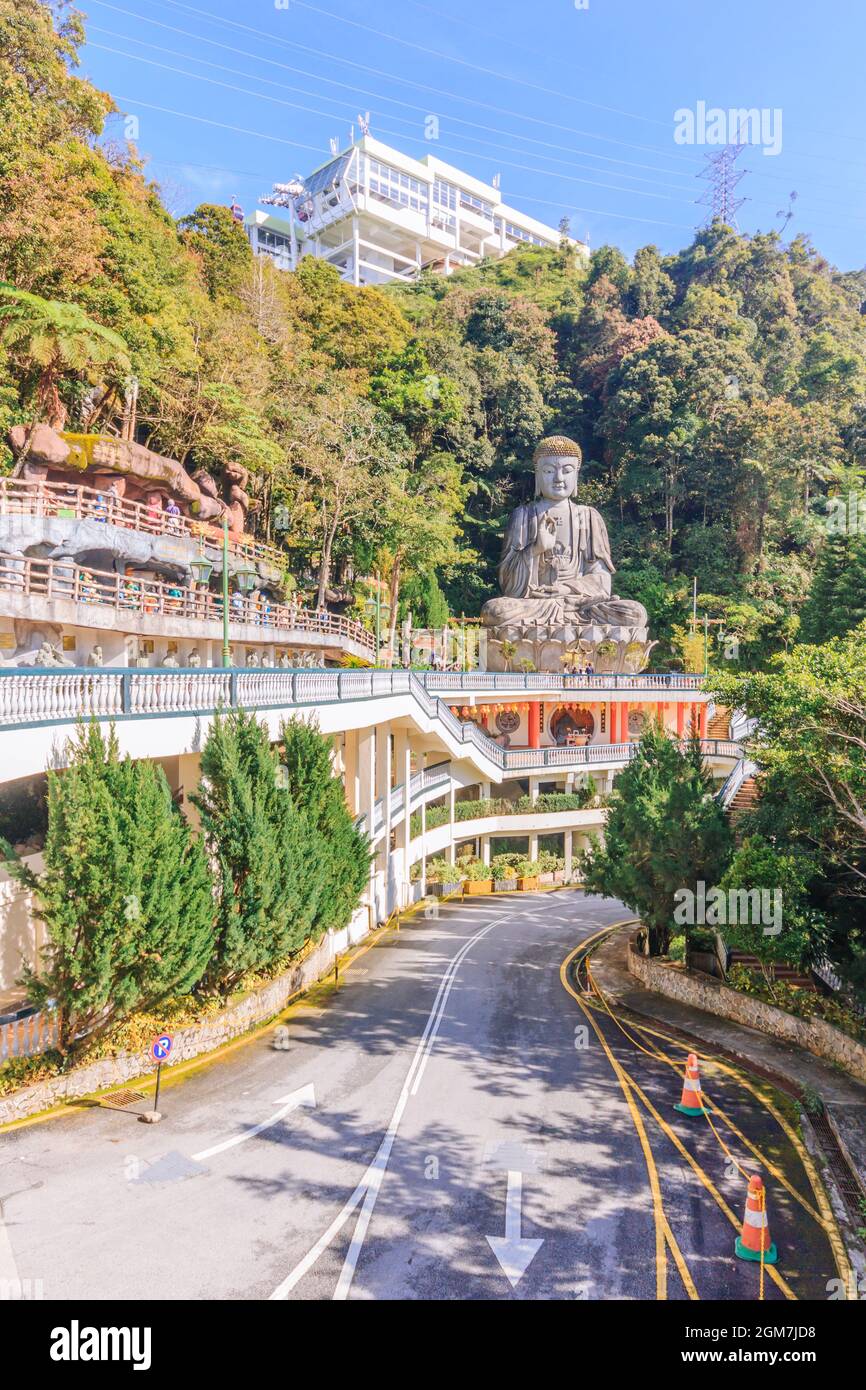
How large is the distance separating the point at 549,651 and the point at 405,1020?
36221mm

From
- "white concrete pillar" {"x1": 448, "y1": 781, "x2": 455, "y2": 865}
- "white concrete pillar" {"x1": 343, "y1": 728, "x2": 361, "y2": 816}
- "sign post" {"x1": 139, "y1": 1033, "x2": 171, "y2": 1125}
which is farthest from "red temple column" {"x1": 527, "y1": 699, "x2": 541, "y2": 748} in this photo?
"sign post" {"x1": 139, "y1": 1033, "x2": 171, "y2": 1125}

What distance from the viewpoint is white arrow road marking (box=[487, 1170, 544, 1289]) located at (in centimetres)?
773

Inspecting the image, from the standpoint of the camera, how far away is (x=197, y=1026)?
1280cm

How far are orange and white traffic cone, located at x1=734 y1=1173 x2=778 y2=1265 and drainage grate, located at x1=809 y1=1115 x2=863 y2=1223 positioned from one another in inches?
67.4

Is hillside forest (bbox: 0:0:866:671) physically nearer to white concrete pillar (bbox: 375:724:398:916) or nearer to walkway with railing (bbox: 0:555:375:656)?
walkway with railing (bbox: 0:555:375:656)

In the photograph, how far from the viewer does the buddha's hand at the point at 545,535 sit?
52.1 meters

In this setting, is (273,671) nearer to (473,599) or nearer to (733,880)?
(733,880)

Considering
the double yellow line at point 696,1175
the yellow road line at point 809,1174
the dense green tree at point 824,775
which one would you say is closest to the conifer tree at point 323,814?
the double yellow line at point 696,1175

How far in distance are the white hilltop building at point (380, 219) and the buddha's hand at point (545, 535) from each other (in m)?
60.6

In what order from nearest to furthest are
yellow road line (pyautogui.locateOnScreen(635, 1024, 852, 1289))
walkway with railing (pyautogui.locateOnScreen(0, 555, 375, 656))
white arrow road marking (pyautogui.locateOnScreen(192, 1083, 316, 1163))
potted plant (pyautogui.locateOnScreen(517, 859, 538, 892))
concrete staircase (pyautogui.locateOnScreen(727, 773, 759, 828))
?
yellow road line (pyautogui.locateOnScreen(635, 1024, 852, 1289)) → white arrow road marking (pyautogui.locateOnScreen(192, 1083, 316, 1163)) → walkway with railing (pyautogui.locateOnScreen(0, 555, 375, 656)) → concrete staircase (pyautogui.locateOnScreen(727, 773, 759, 828)) → potted plant (pyautogui.locateOnScreen(517, 859, 538, 892))

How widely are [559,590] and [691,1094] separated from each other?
42.1 meters

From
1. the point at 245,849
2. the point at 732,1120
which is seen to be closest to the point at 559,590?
the point at 245,849

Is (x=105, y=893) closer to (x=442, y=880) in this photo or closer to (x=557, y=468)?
(x=442, y=880)

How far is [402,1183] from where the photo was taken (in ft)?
30.8
